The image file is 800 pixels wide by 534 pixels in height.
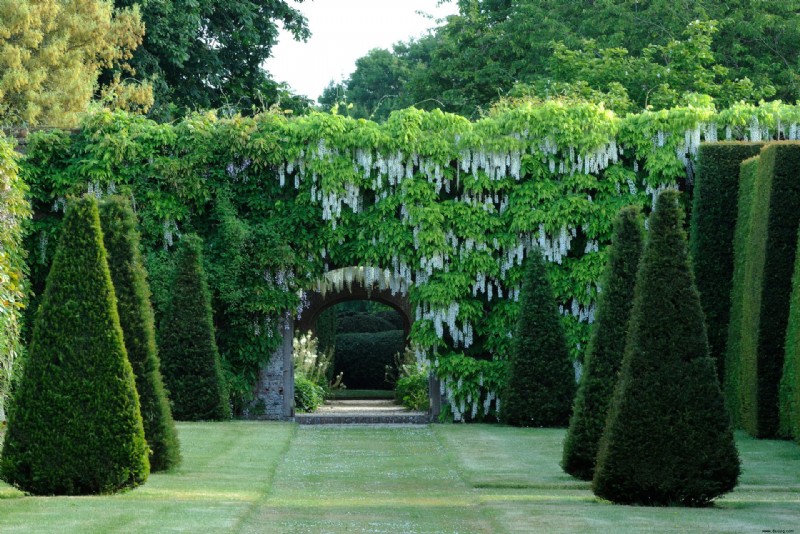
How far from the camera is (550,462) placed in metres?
12.3

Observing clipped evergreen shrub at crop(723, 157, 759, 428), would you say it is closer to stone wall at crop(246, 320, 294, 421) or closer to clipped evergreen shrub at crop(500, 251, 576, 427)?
clipped evergreen shrub at crop(500, 251, 576, 427)

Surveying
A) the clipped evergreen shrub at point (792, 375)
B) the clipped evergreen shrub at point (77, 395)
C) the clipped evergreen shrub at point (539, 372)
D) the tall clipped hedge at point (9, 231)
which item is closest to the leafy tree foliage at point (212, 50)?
the tall clipped hedge at point (9, 231)

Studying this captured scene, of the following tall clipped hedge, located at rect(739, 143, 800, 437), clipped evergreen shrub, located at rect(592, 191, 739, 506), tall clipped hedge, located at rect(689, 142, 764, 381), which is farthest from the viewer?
tall clipped hedge, located at rect(689, 142, 764, 381)

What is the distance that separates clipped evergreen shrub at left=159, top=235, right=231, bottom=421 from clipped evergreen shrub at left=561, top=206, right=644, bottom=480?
7.08 m

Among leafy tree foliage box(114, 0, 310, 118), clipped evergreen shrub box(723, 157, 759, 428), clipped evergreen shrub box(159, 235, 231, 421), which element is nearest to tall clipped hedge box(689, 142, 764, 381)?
clipped evergreen shrub box(723, 157, 759, 428)

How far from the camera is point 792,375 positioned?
554 inches

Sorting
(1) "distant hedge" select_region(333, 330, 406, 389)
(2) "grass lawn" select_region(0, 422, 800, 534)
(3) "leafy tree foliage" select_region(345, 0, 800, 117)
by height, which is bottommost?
(2) "grass lawn" select_region(0, 422, 800, 534)

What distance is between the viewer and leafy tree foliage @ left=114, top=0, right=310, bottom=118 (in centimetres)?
2469

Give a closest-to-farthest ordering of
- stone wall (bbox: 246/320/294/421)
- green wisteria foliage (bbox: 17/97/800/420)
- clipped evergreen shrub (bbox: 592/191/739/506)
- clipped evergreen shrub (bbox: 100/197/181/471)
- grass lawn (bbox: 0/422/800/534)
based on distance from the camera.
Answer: grass lawn (bbox: 0/422/800/534), clipped evergreen shrub (bbox: 592/191/739/506), clipped evergreen shrub (bbox: 100/197/181/471), green wisteria foliage (bbox: 17/97/800/420), stone wall (bbox: 246/320/294/421)

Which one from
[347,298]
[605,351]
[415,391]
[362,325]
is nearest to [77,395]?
[605,351]

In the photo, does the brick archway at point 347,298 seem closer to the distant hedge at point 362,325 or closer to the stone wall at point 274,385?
the distant hedge at point 362,325

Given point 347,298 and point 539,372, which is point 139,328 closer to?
point 539,372

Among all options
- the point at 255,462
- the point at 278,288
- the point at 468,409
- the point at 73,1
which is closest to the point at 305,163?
the point at 278,288

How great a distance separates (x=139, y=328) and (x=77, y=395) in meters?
1.76
